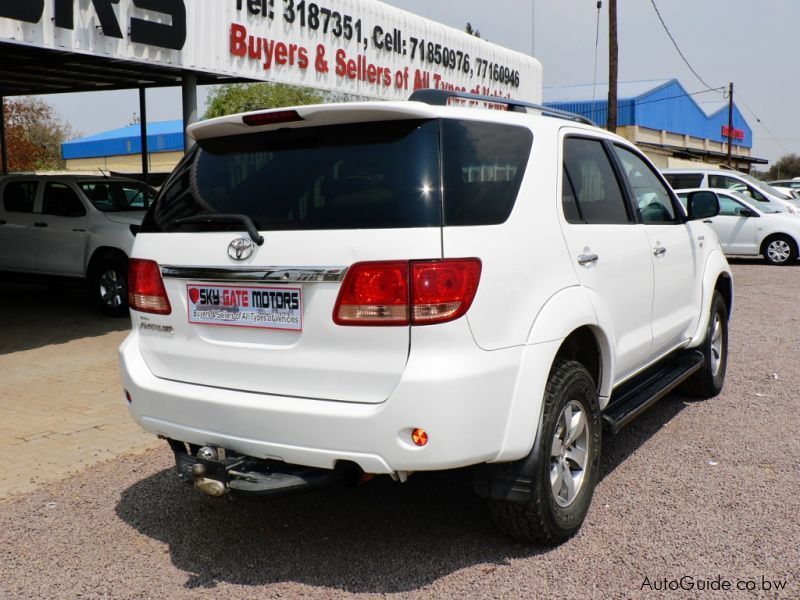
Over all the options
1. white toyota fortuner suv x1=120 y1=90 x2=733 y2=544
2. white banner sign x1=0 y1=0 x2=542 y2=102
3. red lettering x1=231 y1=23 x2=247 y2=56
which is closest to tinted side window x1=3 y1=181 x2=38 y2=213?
white banner sign x1=0 y1=0 x2=542 y2=102

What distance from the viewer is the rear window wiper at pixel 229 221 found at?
333 cm

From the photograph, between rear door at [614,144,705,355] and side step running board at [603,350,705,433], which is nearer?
side step running board at [603,350,705,433]

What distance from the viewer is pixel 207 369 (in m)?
3.49

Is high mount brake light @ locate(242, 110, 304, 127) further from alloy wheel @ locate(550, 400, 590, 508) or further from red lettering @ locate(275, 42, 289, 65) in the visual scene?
red lettering @ locate(275, 42, 289, 65)

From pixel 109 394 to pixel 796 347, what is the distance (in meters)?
6.47

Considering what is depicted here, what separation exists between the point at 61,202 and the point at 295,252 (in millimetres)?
9085

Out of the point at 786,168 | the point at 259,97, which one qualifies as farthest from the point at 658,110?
the point at 786,168

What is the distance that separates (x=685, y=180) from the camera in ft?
62.2

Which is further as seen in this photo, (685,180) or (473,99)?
(685,180)

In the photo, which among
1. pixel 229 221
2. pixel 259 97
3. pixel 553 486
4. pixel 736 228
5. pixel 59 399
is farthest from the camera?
pixel 259 97

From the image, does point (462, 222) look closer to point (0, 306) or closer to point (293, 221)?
point (293, 221)

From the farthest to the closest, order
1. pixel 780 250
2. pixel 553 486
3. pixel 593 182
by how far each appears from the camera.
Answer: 1. pixel 780 250
2. pixel 593 182
3. pixel 553 486

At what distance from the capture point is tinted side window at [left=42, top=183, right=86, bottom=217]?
436 inches

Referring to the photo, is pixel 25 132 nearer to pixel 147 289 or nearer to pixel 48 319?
pixel 48 319
